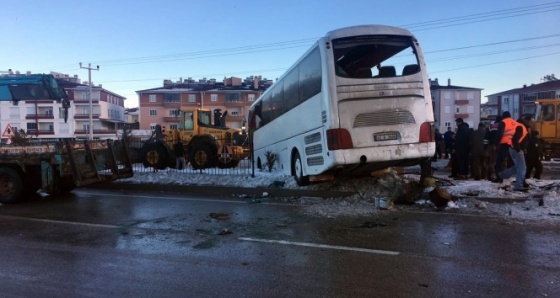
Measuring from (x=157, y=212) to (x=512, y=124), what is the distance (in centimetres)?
860

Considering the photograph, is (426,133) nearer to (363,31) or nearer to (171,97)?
(363,31)

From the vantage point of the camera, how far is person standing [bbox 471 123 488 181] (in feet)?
39.7

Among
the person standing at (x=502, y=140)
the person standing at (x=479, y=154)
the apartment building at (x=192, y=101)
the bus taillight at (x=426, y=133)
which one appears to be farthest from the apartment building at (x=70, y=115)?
the bus taillight at (x=426, y=133)

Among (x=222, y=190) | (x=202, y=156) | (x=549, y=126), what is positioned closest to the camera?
(x=222, y=190)

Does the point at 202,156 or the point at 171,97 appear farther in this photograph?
the point at 171,97

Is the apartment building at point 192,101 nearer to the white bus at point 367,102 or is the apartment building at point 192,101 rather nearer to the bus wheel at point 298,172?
the bus wheel at point 298,172

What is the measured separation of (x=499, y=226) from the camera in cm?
714

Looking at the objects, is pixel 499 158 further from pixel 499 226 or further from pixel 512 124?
pixel 499 226

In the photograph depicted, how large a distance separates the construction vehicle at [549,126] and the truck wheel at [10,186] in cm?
2201

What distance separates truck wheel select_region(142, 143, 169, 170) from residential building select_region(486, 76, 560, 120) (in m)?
61.9

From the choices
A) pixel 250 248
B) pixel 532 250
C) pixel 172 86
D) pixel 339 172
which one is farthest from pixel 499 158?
pixel 172 86

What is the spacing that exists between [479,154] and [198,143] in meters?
11.5

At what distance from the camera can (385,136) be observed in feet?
30.2

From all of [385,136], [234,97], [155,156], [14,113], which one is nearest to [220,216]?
[385,136]
